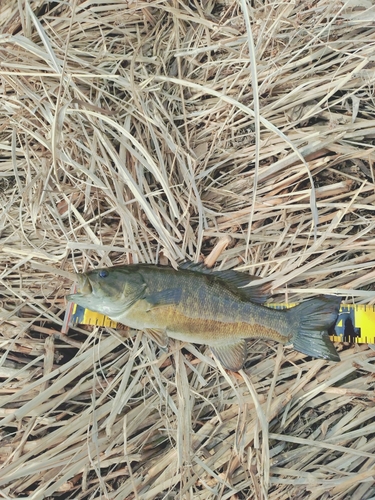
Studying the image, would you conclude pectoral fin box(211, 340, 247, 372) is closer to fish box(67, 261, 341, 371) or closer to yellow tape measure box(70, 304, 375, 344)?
fish box(67, 261, 341, 371)

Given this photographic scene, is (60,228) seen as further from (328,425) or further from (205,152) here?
(328,425)

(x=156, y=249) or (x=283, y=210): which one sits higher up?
(x=283, y=210)

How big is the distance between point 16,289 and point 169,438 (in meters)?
1.52

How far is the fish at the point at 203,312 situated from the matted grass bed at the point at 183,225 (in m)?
0.18

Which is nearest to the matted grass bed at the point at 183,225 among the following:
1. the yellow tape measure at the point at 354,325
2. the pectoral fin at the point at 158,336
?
the yellow tape measure at the point at 354,325

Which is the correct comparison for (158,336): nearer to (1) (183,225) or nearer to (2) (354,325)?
(1) (183,225)

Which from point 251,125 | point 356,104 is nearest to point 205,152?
point 251,125

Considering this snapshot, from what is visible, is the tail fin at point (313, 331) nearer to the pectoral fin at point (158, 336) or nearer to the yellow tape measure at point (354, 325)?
the yellow tape measure at point (354, 325)

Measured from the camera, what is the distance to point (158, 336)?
9.17 feet

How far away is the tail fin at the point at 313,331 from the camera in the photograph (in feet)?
9.22

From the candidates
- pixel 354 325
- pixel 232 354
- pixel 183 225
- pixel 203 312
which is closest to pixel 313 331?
pixel 354 325

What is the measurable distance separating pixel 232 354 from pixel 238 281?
48 centimetres

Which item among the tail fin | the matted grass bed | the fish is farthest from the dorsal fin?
the tail fin

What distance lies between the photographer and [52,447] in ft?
9.66
